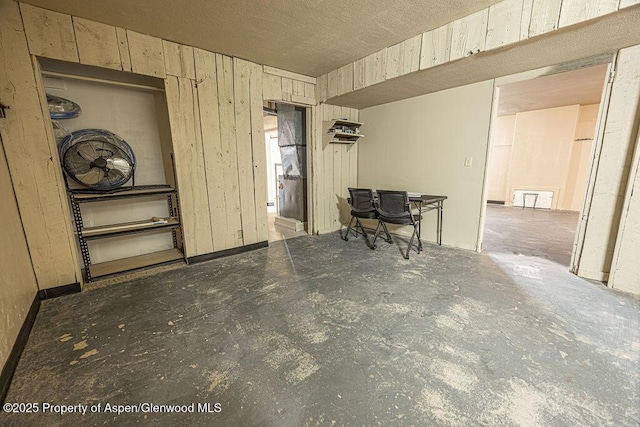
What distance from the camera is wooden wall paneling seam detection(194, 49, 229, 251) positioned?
273cm

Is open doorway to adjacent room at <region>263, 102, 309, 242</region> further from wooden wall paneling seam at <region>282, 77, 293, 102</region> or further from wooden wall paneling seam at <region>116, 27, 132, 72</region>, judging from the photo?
wooden wall paneling seam at <region>116, 27, 132, 72</region>

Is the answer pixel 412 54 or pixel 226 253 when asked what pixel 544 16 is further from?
pixel 226 253

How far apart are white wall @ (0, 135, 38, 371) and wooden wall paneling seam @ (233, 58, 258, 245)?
1.83 metres

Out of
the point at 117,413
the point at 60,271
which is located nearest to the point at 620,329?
the point at 117,413

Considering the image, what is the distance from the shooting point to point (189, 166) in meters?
2.76

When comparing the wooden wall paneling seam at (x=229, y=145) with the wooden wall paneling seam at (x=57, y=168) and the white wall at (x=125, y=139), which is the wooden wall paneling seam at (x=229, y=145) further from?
the wooden wall paneling seam at (x=57, y=168)

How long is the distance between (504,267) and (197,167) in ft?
11.5

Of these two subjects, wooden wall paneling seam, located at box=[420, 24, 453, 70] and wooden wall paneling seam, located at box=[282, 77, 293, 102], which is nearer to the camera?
wooden wall paneling seam, located at box=[420, 24, 453, 70]

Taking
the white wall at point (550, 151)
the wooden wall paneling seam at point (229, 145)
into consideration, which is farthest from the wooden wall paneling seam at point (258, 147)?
the white wall at point (550, 151)

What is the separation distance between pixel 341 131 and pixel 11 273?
3.54 metres

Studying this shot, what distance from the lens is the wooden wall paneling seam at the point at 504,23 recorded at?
1.92m

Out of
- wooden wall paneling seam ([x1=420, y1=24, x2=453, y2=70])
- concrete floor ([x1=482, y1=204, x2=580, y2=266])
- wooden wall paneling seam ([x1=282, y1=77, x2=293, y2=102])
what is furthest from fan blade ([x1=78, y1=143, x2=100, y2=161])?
concrete floor ([x1=482, y1=204, x2=580, y2=266])

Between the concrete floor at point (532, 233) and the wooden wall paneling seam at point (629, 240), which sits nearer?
the wooden wall paneling seam at point (629, 240)

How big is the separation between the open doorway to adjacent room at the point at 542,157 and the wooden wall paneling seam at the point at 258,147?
3.14 metres
